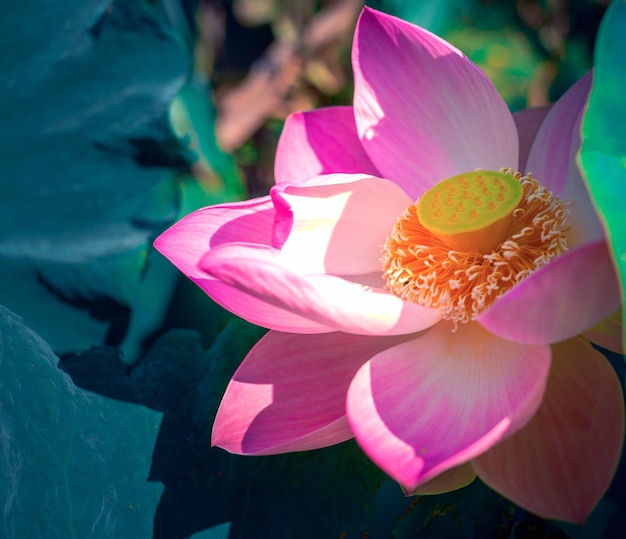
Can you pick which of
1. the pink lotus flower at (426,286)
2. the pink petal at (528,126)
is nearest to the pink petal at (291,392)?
the pink lotus flower at (426,286)

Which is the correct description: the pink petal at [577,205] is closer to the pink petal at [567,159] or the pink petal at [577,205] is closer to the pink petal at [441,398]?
the pink petal at [567,159]

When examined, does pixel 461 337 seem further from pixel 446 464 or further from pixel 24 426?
pixel 24 426

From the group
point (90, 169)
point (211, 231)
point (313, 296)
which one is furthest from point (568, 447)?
point (90, 169)

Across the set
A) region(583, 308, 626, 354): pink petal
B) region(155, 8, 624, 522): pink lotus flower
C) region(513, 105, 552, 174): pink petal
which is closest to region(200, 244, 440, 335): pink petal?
region(155, 8, 624, 522): pink lotus flower

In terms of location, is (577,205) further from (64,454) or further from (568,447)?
(64,454)

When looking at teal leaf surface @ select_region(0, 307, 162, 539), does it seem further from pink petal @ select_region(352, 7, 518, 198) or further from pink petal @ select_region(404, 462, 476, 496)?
pink petal @ select_region(352, 7, 518, 198)

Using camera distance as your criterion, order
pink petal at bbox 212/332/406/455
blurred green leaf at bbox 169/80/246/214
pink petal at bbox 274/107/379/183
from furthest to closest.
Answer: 1. blurred green leaf at bbox 169/80/246/214
2. pink petal at bbox 274/107/379/183
3. pink petal at bbox 212/332/406/455
